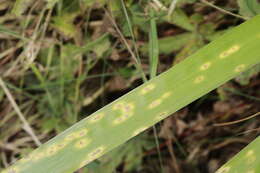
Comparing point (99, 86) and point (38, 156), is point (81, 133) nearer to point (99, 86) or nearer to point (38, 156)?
point (38, 156)

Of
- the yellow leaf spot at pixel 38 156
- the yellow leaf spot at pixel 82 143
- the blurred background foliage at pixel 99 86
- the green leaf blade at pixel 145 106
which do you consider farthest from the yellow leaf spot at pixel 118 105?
the blurred background foliage at pixel 99 86

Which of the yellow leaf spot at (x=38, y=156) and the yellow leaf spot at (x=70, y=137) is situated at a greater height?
the yellow leaf spot at (x=70, y=137)

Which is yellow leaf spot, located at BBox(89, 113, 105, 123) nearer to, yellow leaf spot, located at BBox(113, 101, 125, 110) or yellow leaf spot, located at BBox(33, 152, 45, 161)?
yellow leaf spot, located at BBox(113, 101, 125, 110)

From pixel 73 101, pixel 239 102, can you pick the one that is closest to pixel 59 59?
pixel 73 101

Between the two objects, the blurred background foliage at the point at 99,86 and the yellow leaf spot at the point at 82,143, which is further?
the blurred background foliage at the point at 99,86

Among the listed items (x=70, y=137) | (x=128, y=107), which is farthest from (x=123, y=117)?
(x=70, y=137)

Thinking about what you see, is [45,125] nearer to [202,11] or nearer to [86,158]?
[86,158]

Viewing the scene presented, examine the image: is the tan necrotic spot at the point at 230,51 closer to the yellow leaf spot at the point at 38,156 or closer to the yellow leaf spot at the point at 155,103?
the yellow leaf spot at the point at 155,103

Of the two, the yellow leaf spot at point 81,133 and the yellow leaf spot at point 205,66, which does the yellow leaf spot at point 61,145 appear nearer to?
the yellow leaf spot at point 81,133

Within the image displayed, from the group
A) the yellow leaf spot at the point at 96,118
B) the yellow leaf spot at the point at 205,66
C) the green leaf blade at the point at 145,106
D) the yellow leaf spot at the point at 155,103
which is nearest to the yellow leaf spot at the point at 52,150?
the green leaf blade at the point at 145,106
